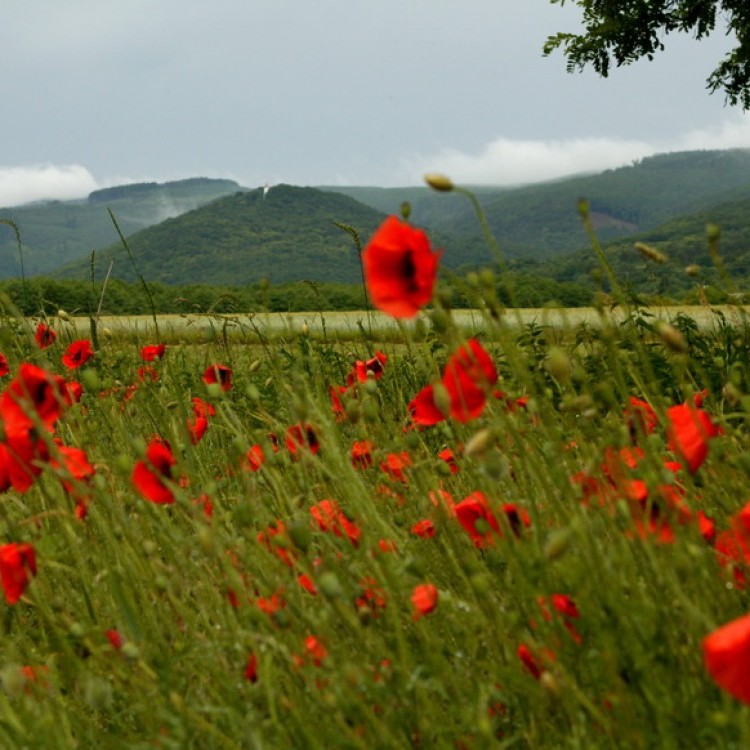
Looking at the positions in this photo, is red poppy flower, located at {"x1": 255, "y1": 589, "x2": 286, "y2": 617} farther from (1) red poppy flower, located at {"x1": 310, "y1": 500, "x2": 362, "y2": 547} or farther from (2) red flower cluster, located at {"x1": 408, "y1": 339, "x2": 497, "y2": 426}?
(2) red flower cluster, located at {"x1": 408, "y1": 339, "x2": 497, "y2": 426}

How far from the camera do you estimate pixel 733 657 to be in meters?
0.75

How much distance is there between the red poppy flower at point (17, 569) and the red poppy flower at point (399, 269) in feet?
2.46

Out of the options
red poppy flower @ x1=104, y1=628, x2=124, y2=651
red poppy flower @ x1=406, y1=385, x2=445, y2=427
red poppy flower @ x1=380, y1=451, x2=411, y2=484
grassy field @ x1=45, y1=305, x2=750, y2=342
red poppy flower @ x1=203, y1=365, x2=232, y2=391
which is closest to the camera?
red poppy flower @ x1=104, y1=628, x2=124, y2=651

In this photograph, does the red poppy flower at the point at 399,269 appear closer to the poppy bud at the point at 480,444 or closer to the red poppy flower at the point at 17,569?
the poppy bud at the point at 480,444

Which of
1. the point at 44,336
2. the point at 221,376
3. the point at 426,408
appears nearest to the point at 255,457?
the point at 426,408

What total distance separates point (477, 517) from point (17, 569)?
31.7 inches

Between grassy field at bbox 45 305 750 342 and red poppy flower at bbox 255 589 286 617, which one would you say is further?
grassy field at bbox 45 305 750 342

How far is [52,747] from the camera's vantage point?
1.31 m

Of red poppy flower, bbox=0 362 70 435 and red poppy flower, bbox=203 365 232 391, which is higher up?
red poppy flower, bbox=0 362 70 435

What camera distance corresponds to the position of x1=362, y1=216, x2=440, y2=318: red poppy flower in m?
1.29

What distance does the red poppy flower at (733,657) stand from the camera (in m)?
0.75

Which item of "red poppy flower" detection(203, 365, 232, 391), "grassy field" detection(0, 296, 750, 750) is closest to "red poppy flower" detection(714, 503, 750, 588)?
"grassy field" detection(0, 296, 750, 750)

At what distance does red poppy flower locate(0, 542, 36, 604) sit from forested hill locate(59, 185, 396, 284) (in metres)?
161

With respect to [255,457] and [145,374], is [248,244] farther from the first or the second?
[255,457]
